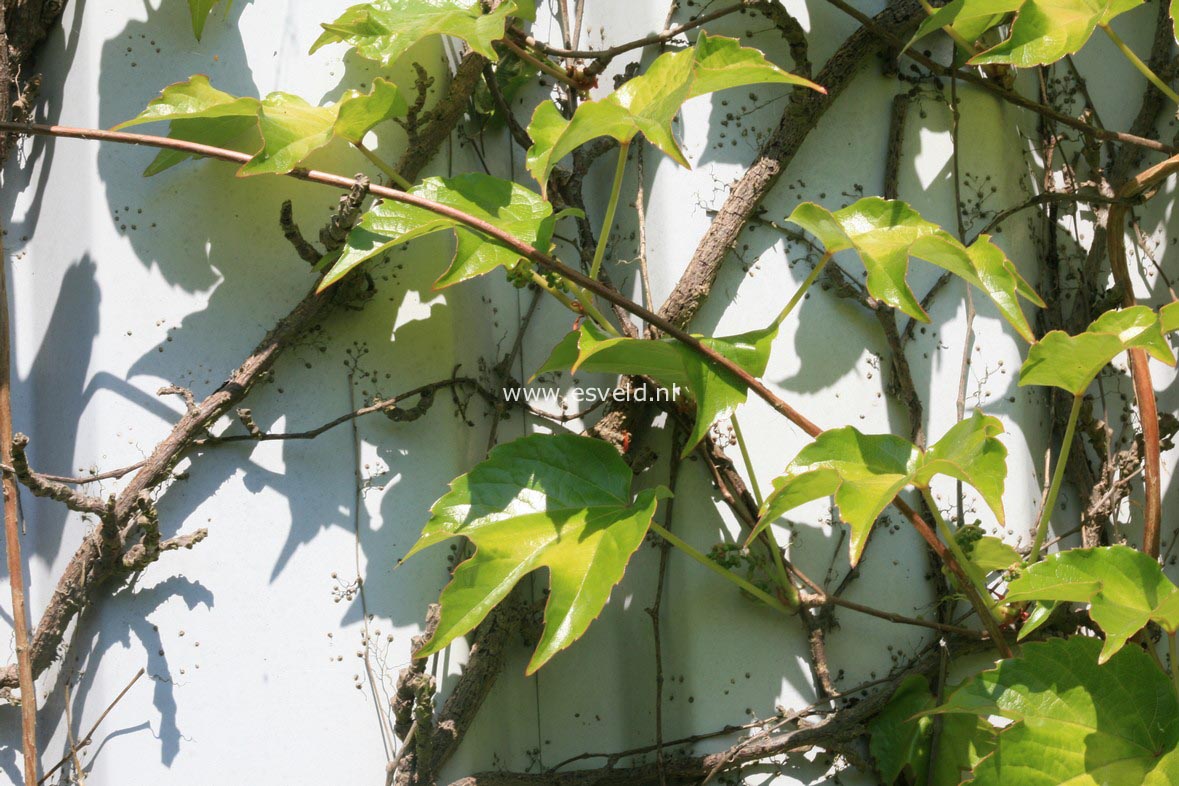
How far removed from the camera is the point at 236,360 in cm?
120

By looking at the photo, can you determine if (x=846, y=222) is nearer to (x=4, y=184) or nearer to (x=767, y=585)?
(x=767, y=585)

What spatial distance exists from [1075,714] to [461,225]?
0.75 m

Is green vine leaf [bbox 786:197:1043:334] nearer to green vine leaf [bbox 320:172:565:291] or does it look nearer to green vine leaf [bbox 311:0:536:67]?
green vine leaf [bbox 320:172:565:291]

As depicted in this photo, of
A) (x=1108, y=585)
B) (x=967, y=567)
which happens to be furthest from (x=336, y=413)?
(x=1108, y=585)

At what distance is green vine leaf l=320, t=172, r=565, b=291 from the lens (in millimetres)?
1021

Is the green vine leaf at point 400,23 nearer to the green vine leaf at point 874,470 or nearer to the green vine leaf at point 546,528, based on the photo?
the green vine leaf at point 546,528

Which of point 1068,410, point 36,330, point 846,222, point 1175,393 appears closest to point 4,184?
point 36,330

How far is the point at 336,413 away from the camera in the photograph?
1214mm

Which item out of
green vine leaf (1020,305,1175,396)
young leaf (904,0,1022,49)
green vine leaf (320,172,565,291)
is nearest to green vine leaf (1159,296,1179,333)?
green vine leaf (1020,305,1175,396)

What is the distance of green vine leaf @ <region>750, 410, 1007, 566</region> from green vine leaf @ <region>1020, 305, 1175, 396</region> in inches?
3.6

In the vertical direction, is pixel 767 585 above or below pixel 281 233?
below

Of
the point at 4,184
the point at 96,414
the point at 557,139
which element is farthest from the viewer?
the point at 4,184

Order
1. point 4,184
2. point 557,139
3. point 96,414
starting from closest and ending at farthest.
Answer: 1. point 557,139
2. point 96,414
3. point 4,184

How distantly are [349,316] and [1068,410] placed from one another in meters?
0.90
